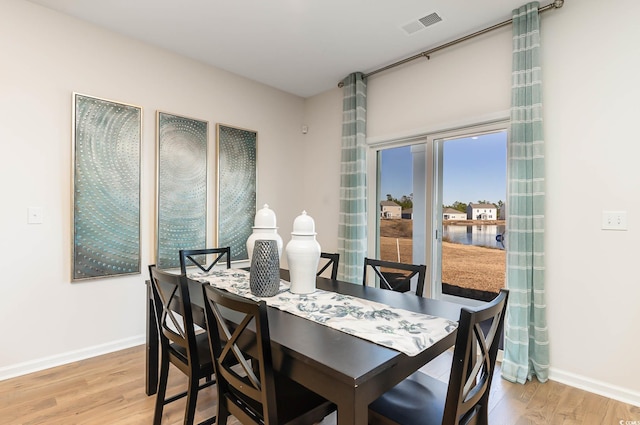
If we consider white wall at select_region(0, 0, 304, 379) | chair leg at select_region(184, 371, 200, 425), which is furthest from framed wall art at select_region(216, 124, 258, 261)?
chair leg at select_region(184, 371, 200, 425)

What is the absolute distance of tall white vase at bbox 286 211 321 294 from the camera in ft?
5.76

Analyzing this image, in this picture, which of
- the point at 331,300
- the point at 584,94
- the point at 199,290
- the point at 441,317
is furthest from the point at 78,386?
the point at 584,94

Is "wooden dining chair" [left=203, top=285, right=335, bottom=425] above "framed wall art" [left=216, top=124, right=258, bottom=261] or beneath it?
beneath

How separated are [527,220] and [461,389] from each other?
1735 mm

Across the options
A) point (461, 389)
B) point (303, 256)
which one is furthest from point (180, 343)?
point (461, 389)

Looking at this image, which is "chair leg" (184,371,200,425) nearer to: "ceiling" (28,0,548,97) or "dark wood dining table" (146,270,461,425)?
"dark wood dining table" (146,270,461,425)

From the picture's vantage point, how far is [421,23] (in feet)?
8.46

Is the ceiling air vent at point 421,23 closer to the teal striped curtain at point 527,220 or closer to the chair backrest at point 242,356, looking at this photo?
the teal striped curtain at point 527,220

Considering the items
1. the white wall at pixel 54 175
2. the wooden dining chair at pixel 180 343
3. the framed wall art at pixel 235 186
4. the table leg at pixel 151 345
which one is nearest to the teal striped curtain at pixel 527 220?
the wooden dining chair at pixel 180 343

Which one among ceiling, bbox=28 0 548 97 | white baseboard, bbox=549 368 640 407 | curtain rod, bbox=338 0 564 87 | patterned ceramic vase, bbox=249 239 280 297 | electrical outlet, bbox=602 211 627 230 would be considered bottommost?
white baseboard, bbox=549 368 640 407

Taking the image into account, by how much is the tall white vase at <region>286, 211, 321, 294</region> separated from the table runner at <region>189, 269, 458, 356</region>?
0.18ft

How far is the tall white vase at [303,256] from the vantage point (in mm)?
1755

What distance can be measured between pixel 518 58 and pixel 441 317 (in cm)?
208

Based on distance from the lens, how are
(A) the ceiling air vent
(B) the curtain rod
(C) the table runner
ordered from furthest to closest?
1. (A) the ceiling air vent
2. (B) the curtain rod
3. (C) the table runner
